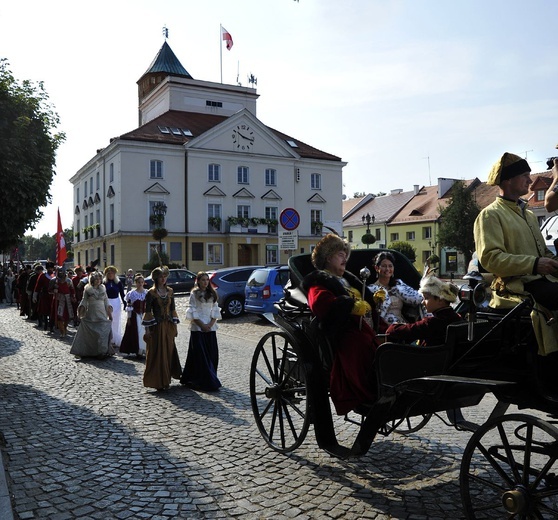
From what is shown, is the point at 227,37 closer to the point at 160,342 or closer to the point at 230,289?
the point at 230,289

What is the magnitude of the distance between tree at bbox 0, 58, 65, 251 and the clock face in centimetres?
4468

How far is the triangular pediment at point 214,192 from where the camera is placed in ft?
173

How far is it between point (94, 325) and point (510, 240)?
1016 centimetres

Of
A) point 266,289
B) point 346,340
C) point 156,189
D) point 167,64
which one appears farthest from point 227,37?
point 346,340

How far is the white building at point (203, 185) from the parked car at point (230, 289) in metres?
30.4

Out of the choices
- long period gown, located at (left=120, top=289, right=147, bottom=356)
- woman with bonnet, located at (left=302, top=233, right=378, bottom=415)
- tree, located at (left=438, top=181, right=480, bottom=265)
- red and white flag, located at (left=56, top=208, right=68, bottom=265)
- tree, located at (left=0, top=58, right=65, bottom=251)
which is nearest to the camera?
woman with bonnet, located at (left=302, top=233, right=378, bottom=415)

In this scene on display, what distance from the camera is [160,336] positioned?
9258mm

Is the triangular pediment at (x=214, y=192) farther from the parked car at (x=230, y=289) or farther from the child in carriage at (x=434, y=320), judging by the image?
the child in carriage at (x=434, y=320)

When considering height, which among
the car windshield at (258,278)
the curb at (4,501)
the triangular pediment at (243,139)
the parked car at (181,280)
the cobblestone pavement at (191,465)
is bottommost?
the cobblestone pavement at (191,465)

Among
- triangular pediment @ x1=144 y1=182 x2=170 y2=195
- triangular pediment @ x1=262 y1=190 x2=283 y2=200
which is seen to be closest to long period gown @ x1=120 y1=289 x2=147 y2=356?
triangular pediment @ x1=144 y1=182 x2=170 y2=195

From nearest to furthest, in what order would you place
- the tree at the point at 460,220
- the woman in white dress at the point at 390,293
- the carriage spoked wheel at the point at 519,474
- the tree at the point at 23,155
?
the carriage spoked wheel at the point at 519,474
the woman in white dress at the point at 390,293
the tree at the point at 23,155
the tree at the point at 460,220

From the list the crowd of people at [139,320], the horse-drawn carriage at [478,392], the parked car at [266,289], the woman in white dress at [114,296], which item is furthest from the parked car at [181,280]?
the horse-drawn carriage at [478,392]

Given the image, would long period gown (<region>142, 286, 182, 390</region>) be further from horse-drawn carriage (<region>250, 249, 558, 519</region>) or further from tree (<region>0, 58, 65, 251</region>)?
horse-drawn carriage (<region>250, 249, 558, 519</region>)

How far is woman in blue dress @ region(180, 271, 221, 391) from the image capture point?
8992 millimetres
